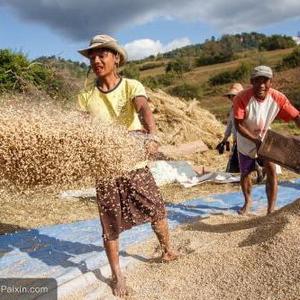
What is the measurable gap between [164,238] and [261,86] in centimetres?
171

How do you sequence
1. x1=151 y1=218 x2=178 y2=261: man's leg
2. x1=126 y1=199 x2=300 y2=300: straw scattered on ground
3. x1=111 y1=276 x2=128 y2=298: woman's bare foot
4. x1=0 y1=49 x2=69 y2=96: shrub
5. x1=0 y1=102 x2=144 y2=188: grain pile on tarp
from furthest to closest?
x1=0 y1=49 x2=69 y2=96: shrub, x1=151 y1=218 x2=178 y2=261: man's leg, x1=111 y1=276 x2=128 y2=298: woman's bare foot, x1=126 y1=199 x2=300 y2=300: straw scattered on ground, x1=0 y1=102 x2=144 y2=188: grain pile on tarp

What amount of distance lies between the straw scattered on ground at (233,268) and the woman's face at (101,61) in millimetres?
1284

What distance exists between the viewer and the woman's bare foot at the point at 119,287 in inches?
122

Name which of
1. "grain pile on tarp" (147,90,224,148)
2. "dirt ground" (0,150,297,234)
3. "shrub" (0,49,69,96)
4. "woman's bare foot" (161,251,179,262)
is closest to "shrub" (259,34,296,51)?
"grain pile on tarp" (147,90,224,148)

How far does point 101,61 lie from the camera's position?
125 inches

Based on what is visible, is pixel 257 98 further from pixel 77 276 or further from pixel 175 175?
pixel 175 175

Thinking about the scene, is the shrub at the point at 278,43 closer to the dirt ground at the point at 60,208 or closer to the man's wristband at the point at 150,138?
the dirt ground at the point at 60,208

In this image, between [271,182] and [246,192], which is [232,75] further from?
[271,182]

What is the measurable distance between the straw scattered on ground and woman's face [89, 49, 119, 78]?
128cm

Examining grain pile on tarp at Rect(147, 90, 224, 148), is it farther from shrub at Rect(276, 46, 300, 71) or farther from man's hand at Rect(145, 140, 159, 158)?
shrub at Rect(276, 46, 300, 71)

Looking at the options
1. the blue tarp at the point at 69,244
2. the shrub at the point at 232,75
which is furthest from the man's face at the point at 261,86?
the shrub at the point at 232,75

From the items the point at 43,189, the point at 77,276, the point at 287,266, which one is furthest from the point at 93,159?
the point at 287,266

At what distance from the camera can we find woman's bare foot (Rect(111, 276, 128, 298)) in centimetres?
309

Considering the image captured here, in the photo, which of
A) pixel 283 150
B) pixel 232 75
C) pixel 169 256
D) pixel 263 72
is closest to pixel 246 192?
pixel 283 150
